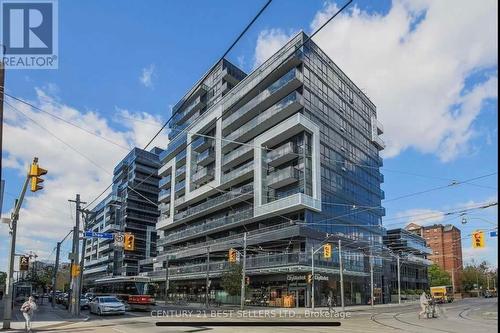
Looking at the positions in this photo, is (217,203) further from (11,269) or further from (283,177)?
(11,269)

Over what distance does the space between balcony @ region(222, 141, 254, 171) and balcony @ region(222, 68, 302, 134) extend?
14.2 ft

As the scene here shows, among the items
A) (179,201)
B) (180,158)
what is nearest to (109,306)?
(179,201)

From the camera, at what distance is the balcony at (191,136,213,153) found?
79.6m

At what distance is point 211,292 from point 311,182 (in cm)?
2465

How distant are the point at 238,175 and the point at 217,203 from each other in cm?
708

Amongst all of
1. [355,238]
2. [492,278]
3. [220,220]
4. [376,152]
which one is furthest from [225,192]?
[492,278]

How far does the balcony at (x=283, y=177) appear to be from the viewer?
58906mm

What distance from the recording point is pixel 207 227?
75438 millimetres

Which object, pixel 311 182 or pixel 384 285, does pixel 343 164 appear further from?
pixel 384 285

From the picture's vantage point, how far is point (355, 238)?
67500 millimetres

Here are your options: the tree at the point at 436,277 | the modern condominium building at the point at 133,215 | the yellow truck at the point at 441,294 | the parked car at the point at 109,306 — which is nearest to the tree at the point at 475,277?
the tree at the point at 436,277

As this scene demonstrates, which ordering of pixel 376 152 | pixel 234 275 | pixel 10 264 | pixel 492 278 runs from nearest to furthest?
1. pixel 10 264
2. pixel 234 275
3. pixel 376 152
4. pixel 492 278

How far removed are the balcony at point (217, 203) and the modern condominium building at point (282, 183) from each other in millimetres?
226

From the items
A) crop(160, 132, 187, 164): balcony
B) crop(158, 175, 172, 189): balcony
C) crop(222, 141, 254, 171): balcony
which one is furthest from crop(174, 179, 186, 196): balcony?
crop(222, 141, 254, 171): balcony
